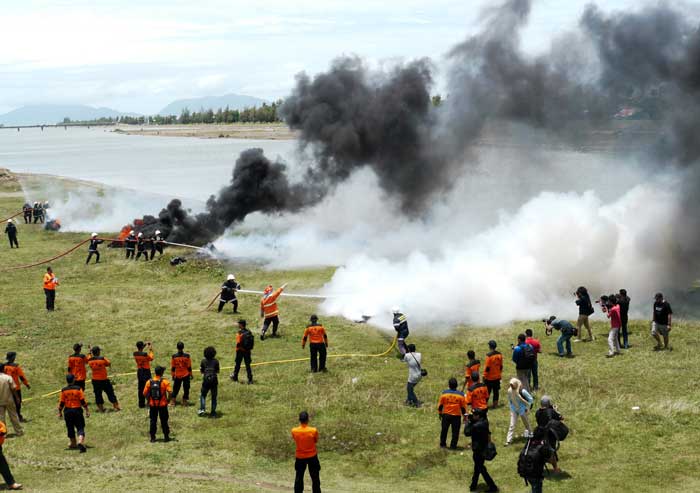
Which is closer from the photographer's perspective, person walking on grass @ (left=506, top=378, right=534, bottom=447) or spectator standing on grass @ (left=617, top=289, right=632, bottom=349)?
person walking on grass @ (left=506, top=378, right=534, bottom=447)

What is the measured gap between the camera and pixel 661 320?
22.1 meters

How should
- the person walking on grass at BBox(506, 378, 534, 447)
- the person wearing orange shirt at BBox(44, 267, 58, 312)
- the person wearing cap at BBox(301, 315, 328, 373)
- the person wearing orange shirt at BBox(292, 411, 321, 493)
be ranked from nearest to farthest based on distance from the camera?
the person wearing orange shirt at BBox(292, 411, 321, 493), the person walking on grass at BBox(506, 378, 534, 447), the person wearing cap at BBox(301, 315, 328, 373), the person wearing orange shirt at BBox(44, 267, 58, 312)

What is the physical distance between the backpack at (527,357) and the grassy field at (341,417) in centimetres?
139

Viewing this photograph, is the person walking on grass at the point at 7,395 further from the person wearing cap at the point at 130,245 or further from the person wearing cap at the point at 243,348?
the person wearing cap at the point at 130,245

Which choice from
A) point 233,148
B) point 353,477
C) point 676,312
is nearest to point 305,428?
point 353,477

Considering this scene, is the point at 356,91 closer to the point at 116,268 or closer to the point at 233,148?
the point at 116,268

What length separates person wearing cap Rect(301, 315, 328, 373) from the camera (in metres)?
21.3

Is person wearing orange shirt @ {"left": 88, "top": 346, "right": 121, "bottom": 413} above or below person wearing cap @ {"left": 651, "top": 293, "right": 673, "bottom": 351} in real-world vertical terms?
below

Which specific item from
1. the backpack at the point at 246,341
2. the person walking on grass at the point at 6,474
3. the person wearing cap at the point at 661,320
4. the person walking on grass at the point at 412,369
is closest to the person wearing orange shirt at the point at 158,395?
the person walking on grass at the point at 6,474

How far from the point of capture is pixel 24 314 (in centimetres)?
3003

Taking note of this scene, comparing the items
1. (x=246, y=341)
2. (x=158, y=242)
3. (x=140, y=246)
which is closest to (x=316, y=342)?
(x=246, y=341)

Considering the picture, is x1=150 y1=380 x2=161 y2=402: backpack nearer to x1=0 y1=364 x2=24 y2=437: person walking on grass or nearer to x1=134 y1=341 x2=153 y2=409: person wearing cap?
x1=134 y1=341 x2=153 y2=409: person wearing cap

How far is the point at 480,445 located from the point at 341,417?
5313 mm

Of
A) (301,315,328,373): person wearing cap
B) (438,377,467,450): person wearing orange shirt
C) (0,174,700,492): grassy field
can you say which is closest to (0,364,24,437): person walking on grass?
(0,174,700,492): grassy field
